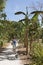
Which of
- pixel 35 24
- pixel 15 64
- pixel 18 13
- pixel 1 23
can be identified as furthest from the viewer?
pixel 1 23

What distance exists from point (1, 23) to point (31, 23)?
7.12 meters

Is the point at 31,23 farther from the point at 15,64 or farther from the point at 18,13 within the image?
the point at 15,64

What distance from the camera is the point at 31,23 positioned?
2519 centimetres

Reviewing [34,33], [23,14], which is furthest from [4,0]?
[34,33]

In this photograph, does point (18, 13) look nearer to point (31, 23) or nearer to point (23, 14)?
point (23, 14)

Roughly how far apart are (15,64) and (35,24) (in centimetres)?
1096

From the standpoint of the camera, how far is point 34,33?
28.8 metres

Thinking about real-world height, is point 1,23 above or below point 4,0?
below

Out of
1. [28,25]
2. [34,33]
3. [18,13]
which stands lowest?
[34,33]

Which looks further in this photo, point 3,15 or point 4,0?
point 3,15

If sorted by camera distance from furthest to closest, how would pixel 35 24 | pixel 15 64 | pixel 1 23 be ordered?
pixel 1 23 → pixel 35 24 → pixel 15 64

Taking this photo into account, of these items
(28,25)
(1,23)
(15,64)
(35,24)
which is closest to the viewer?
(15,64)

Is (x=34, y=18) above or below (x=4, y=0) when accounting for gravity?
below

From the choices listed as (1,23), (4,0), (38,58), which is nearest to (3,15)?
(1,23)
